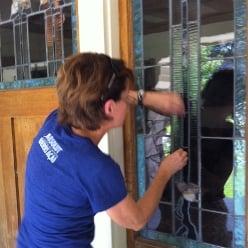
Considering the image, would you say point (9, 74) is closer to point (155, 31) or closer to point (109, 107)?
point (155, 31)

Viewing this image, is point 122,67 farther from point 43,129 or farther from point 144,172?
point 144,172

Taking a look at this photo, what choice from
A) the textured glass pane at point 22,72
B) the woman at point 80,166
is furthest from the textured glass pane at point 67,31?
the woman at point 80,166

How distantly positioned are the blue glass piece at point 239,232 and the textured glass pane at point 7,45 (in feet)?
4.31

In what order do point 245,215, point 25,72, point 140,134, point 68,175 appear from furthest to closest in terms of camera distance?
point 25,72
point 140,134
point 245,215
point 68,175

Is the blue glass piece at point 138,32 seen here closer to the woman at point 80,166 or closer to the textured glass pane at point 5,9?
the woman at point 80,166

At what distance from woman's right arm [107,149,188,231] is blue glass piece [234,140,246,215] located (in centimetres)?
19

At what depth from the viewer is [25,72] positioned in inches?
76.6

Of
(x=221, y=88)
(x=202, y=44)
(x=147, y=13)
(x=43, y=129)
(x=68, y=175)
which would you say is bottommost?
(x=68, y=175)

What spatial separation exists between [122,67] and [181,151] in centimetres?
44

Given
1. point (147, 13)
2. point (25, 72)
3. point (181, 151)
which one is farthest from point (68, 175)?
point (25, 72)

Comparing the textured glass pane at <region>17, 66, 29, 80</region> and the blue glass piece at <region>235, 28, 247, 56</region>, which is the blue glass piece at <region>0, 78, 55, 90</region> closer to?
the textured glass pane at <region>17, 66, 29, 80</region>

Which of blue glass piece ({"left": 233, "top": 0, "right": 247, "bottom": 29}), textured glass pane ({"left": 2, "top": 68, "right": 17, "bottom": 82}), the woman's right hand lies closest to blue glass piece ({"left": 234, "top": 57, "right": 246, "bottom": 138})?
blue glass piece ({"left": 233, "top": 0, "right": 247, "bottom": 29})

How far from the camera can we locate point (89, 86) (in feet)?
3.57

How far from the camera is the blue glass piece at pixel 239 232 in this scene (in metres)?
1.34
